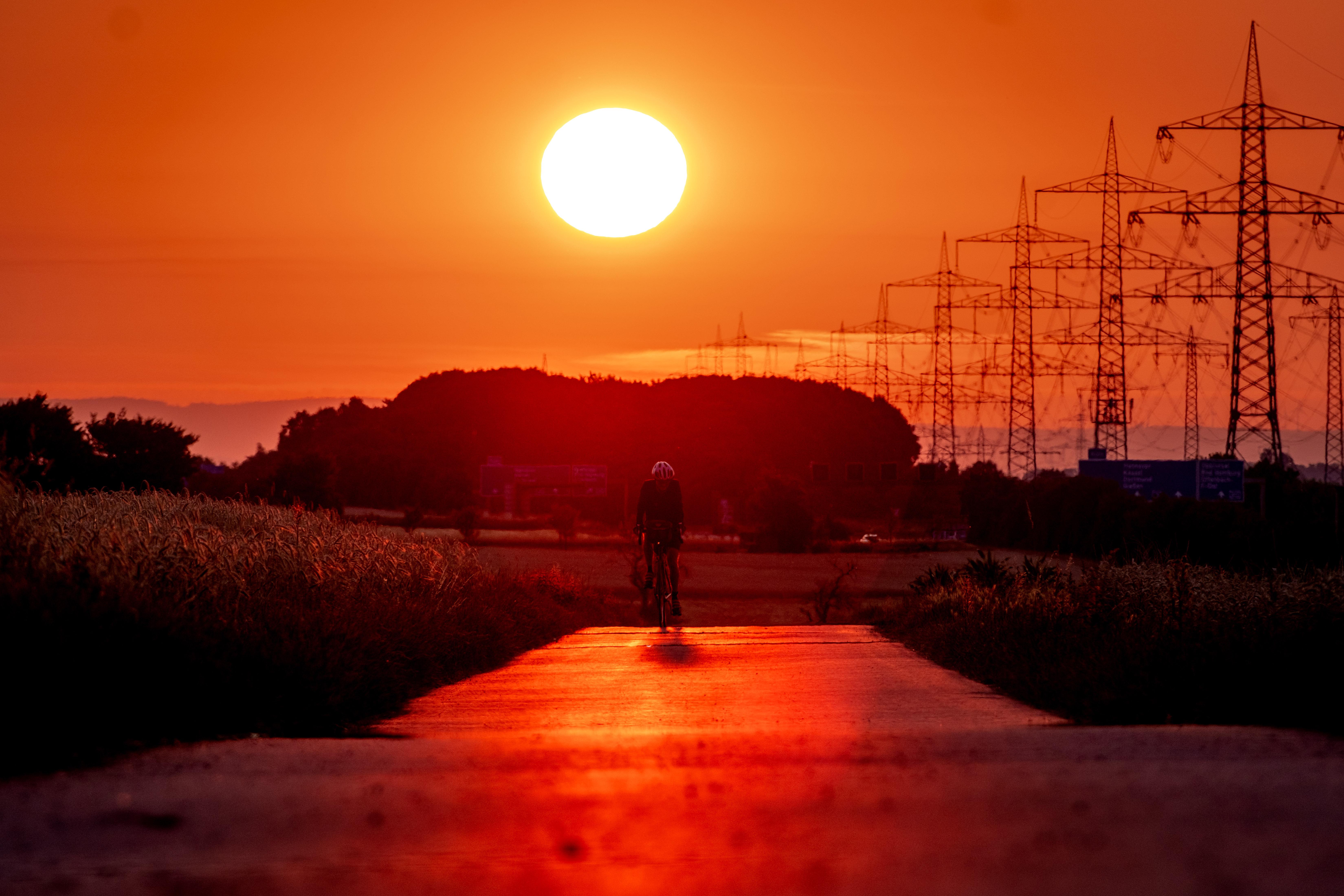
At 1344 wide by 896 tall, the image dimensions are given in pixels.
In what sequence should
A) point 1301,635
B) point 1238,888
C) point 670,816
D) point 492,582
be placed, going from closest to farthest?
point 1238,888 → point 670,816 → point 1301,635 → point 492,582

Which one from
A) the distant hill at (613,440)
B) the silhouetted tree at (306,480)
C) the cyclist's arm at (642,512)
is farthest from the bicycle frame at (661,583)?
the distant hill at (613,440)

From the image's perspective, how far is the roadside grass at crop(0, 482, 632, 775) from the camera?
7.03 meters

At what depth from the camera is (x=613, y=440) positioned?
17762 centimetres

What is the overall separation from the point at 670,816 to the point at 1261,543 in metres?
45.4

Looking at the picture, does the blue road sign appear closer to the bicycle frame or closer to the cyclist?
the bicycle frame

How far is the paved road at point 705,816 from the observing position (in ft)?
15.1

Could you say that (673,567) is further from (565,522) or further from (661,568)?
(565,522)

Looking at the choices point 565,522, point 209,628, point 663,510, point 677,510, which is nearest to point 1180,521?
point 565,522

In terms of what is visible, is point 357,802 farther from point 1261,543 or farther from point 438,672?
point 1261,543

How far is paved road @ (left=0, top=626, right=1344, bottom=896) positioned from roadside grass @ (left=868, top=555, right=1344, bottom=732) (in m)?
1.13

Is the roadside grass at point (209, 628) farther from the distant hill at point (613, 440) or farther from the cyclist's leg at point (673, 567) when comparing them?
the distant hill at point (613, 440)

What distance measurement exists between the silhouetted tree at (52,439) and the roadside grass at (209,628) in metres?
A: 16.8

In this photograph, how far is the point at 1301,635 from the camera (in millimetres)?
9250

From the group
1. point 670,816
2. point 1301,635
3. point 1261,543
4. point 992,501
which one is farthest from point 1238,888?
point 992,501
